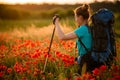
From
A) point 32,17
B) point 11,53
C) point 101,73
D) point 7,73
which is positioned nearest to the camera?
point 101,73

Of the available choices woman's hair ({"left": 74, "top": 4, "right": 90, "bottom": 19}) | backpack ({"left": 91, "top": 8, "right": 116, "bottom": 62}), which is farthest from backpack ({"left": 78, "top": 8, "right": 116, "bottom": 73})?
woman's hair ({"left": 74, "top": 4, "right": 90, "bottom": 19})

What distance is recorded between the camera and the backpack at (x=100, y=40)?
6.80 m

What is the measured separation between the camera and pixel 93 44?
6.85 metres

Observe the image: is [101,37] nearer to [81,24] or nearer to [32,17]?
[81,24]

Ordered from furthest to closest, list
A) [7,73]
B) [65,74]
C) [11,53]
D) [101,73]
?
[11,53] → [7,73] → [65,74] → [101,73]

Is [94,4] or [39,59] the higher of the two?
[94,4]

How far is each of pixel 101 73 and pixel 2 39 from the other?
6.87 metres

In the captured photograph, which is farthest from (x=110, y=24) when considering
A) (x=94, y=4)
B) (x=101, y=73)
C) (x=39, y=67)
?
(x=94, y=4)

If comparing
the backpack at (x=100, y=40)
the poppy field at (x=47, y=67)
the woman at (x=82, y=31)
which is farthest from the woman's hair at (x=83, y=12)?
the poppy field at (x=47, y=67)

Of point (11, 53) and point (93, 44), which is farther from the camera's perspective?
point (11, 53)

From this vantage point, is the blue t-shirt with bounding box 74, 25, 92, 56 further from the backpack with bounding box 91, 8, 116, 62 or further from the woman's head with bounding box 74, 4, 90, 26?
the woman's head with bounding box 74, 4, 90, 26

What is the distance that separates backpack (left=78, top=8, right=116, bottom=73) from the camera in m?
6.80

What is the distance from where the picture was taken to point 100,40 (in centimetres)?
680

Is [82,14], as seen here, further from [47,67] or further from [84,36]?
[47,67]
